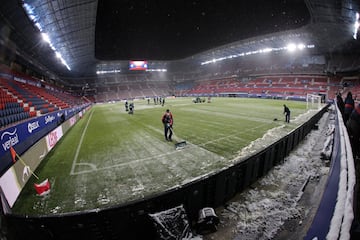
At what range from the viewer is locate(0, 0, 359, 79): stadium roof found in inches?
840

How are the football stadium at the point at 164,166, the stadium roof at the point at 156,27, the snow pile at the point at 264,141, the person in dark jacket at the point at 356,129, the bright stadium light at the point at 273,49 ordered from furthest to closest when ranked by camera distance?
the bright stadium light at the point at 273,49
the stadium roof at the point at 156,27
the snow pile at the point at 264,141
the person in dark jacket at the point at 356,129
the football stadium at the point at 164,166

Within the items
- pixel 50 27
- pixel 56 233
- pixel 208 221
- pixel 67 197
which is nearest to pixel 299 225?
pixel 208 221

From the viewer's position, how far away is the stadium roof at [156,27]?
21.3 metres

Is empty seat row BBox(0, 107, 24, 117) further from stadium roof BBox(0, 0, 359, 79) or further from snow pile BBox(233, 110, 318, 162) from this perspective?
snow pile BBox(233, 110, 318, 162)

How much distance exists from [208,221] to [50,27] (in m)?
30.5

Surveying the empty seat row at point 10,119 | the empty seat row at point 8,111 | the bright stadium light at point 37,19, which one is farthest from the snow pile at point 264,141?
the bright stadium light at point 37,19

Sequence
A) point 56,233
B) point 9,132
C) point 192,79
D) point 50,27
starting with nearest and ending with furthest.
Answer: point 56,233 → point 9,132 → point 50,27 → point 192,79

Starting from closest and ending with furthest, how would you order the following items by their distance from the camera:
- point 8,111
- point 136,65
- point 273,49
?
1. point 8,111
2. point 273,49
3. point 136,65

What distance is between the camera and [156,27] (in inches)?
1884

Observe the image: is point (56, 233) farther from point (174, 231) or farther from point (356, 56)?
point (356, 56)

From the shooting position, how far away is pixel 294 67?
56562mm

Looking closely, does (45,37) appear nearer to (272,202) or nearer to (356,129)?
(272,202)

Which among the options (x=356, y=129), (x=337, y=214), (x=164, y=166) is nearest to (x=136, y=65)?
(x=164, y=166)

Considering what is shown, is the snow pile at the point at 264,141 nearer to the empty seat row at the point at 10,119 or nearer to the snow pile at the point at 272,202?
the snow pile at the point at 272,202
